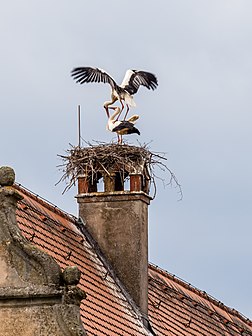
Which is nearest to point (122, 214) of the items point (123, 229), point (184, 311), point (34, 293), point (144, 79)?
point (123, 229)

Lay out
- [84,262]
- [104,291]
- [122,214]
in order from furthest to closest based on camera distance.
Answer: [122,214], [84,262], [104,291]

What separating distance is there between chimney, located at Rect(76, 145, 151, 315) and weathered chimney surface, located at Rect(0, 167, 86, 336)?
473 inches

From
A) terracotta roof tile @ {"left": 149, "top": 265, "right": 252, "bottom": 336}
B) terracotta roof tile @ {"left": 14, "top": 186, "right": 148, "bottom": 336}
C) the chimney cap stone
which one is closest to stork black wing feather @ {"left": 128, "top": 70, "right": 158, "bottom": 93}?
terracotta roof tile @ {"left": 14, "top": 186, "right": 148, "bottom": 336}

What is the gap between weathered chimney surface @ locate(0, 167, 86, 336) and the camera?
64.9 feet

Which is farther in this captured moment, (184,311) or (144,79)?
(184,311)

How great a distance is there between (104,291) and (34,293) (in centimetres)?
1122

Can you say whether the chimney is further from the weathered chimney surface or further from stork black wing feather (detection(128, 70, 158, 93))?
the weathered chimney surface

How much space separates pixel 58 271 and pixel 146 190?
41.8 feet

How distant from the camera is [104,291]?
31.0 m

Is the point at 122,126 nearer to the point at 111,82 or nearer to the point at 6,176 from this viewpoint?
the point at 111,82

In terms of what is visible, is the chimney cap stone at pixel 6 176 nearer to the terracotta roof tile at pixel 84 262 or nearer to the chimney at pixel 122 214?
the terracotta roof tile at pixel 84 262

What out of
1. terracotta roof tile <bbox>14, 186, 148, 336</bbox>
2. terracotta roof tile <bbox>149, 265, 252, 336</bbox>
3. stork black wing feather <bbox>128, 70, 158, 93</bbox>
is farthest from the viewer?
terracotta roof tile <bbox>149, 265, 252, 336</bbox>

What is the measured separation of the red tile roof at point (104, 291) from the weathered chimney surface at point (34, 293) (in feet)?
26.2

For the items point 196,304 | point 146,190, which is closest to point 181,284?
point 196,304
